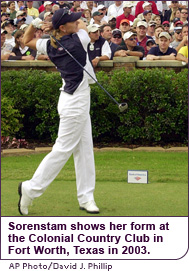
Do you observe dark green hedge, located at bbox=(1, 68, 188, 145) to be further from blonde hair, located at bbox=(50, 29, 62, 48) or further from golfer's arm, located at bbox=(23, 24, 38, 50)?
blonde hair, located at bbox=(50, 29, 62, 48)

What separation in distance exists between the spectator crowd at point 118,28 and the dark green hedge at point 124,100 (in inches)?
33.1

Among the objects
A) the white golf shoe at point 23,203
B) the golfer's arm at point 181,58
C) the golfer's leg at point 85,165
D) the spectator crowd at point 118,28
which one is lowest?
the white golf shoe at point 23,203

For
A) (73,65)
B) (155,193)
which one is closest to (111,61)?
(155,193)

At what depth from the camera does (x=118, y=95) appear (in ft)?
38.2

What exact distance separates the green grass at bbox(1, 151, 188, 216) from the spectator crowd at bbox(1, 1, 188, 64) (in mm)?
2467

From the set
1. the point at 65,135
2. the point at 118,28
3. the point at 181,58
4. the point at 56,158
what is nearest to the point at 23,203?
the point at 56,158

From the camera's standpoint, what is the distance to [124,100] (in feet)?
39.0

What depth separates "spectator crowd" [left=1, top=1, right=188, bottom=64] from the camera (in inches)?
500

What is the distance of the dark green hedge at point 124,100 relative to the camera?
38.4 ft

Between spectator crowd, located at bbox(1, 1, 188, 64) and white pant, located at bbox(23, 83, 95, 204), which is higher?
spectator crowd, located at bbox(1, 1, 188, 64)

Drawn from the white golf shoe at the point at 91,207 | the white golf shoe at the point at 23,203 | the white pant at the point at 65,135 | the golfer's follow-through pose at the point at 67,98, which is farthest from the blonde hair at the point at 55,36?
the white golf shoe at the point at 91,207

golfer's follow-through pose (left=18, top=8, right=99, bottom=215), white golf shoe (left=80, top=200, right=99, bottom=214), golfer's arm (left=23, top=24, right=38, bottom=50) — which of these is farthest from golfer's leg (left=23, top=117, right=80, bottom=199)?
golfer's arm (left=23, top=24, right=38, bottom=50)

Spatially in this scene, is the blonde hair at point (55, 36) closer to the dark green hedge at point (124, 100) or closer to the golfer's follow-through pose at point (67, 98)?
the golfer's follow-through pose at point (67, 98)

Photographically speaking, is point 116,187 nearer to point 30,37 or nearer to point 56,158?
point 56,158
